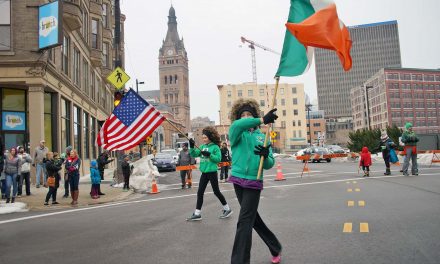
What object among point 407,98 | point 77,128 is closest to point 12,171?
point 77,128

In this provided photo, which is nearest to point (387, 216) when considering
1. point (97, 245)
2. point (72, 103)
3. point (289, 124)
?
point (97, 245)

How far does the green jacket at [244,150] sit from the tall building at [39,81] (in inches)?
637

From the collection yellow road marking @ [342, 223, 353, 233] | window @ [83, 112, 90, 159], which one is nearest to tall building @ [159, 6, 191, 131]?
window @ [83, 112, 90, 159]

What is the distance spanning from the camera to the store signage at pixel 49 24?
59.6ft

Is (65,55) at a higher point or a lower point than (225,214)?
higher

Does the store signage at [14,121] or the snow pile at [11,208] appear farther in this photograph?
the store signage at [14,121]

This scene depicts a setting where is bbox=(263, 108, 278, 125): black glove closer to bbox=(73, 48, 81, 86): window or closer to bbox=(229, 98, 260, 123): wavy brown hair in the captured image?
bbox=(229, 98, 260, 123): wavy brown hair

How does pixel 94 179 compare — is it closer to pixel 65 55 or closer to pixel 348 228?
pixel 348 228

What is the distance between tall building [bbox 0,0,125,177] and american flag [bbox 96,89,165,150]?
11422mm

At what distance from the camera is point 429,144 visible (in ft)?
91.1

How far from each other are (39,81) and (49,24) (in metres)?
2.65

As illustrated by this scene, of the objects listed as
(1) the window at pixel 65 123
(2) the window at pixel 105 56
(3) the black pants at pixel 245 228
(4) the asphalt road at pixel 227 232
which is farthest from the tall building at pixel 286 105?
(3) the black pants at pixel 245 228

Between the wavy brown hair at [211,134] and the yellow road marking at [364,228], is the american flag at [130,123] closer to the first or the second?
the wavy brown hair at [211,134]

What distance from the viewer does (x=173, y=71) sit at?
178125 millimetres
